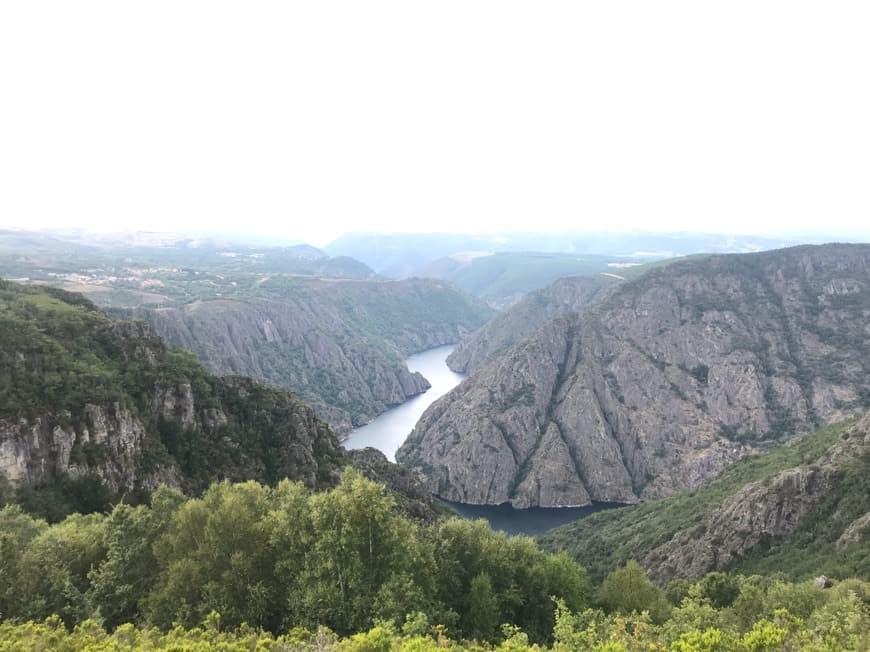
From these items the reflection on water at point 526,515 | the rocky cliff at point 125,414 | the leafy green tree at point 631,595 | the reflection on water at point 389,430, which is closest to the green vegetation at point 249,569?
the leafy green tree at point 631,595

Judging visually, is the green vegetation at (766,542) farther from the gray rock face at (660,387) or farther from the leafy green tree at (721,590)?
the gray rock face at (660,387)

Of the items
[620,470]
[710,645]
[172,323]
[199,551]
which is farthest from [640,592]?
[172,323]

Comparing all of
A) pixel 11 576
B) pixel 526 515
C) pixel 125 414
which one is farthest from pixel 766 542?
pixel 125 414

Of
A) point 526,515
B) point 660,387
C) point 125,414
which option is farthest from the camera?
point 660,387

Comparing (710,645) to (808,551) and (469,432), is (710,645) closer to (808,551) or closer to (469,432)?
(808,551)

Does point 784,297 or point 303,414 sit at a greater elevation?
point 784,297

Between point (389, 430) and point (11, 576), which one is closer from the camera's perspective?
point (11, 576)

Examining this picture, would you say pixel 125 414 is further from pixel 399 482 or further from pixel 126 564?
pixel 399 482
